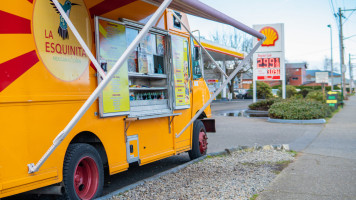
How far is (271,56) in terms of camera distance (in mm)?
22281

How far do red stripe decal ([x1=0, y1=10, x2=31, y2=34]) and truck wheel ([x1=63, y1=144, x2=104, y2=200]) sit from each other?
1.54 m

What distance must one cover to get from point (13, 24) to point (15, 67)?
45 cm

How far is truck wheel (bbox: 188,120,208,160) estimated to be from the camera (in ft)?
26.3

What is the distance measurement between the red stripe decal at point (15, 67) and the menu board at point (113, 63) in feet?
4.08

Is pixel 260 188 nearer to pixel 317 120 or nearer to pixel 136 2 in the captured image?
pixel 136 2

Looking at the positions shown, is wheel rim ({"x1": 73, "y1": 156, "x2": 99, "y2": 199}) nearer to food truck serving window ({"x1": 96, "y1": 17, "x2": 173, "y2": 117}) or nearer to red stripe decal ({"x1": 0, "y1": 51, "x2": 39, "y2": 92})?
food truck serving window ({"x1": 96, "y1": 17, "x2": 173, "y2": 117})

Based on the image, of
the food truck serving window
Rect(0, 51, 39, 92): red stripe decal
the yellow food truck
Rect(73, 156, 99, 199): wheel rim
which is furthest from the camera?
the food truck serving window

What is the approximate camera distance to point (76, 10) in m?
4.76

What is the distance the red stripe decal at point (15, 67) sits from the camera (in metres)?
3.67

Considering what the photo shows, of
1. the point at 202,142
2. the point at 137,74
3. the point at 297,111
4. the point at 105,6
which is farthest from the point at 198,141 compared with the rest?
the point at 297,111

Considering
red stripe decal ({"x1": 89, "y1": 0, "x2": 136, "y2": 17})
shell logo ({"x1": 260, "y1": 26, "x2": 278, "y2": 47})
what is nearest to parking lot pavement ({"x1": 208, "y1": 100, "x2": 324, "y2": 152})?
red stripe decal ({"x1": 89, "y1": 0, "x2": 136, "y2": 17})

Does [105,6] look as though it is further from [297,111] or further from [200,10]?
[297,111]

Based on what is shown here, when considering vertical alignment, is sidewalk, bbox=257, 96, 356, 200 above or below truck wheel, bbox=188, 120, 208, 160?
below

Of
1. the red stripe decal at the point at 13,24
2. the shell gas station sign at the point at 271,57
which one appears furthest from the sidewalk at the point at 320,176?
the shell gas station sign at the point at 271,57
